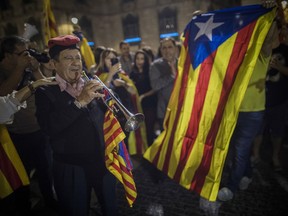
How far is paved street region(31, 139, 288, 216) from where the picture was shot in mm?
3088

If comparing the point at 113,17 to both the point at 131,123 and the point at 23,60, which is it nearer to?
the point at 23,60

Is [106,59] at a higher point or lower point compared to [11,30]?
lower

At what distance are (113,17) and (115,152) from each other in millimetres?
26465

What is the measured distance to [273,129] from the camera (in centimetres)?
415

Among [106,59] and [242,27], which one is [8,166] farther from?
[242,27]

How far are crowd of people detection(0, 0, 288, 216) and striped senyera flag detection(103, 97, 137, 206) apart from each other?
69 mm

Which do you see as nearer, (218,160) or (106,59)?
(218,160)

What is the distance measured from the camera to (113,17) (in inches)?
1044

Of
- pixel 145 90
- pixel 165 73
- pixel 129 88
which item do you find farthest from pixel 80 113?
pixel 145 90

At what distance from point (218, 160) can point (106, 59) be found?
2704 millimetres

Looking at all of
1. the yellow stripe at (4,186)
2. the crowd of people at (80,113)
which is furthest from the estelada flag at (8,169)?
the crowd of people at (80,113)

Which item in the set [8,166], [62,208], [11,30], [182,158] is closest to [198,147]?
[182,158]

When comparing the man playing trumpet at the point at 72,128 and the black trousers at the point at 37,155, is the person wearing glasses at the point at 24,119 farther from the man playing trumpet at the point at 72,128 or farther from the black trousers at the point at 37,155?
the man playing trumpet at the point at 72,128

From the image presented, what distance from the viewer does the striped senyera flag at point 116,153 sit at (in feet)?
7.36
